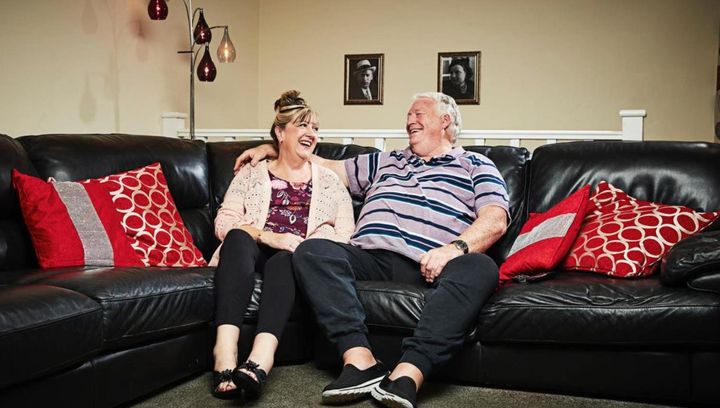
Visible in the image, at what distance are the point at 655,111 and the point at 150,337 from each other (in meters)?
4.42

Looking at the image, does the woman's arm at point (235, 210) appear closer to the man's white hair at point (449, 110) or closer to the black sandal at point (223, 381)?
the black sandal at point (223, 381)

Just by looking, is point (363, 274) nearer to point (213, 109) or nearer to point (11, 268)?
point (11, 268)

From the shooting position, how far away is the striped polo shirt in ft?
8.96

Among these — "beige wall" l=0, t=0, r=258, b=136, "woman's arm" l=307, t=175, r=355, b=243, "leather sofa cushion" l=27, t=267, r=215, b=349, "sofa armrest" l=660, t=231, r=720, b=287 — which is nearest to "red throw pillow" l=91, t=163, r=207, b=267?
"leather sofa cushion" l=27, t=267, r=215, b=349

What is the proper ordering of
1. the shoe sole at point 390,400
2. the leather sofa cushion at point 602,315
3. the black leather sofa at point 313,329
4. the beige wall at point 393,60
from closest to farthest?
1. the black leather sofa at point 313,329
2. the shoe sole at point 390,400
3. the leather sofa cushion at point 602,315
4. the beige wall at point 393,60

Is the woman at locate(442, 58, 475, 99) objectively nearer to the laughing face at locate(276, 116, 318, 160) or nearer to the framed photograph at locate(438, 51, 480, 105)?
the framed photograph at locate(438, 51, 480, 105)

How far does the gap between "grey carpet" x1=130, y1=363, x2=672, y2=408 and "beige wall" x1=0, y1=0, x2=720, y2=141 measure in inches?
90.6

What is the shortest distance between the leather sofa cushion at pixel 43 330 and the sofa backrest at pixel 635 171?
1766mm

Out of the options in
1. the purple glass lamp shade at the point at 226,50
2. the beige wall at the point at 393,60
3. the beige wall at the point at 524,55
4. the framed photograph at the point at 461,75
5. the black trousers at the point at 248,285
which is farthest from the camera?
the framed photograph at the point at 461,75

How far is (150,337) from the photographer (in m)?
2.24

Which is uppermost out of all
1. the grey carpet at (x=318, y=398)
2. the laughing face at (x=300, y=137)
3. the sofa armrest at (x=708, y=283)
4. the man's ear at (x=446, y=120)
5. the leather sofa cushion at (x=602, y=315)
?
Answer: the man's ear at (x=446, y=120)

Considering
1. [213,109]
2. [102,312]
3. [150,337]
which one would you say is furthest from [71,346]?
[213,109]

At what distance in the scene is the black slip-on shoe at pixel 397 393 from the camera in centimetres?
212

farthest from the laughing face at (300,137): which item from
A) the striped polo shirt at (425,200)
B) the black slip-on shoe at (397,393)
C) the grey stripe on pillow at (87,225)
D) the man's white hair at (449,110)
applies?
the black slip-on shoe at (397,393)
